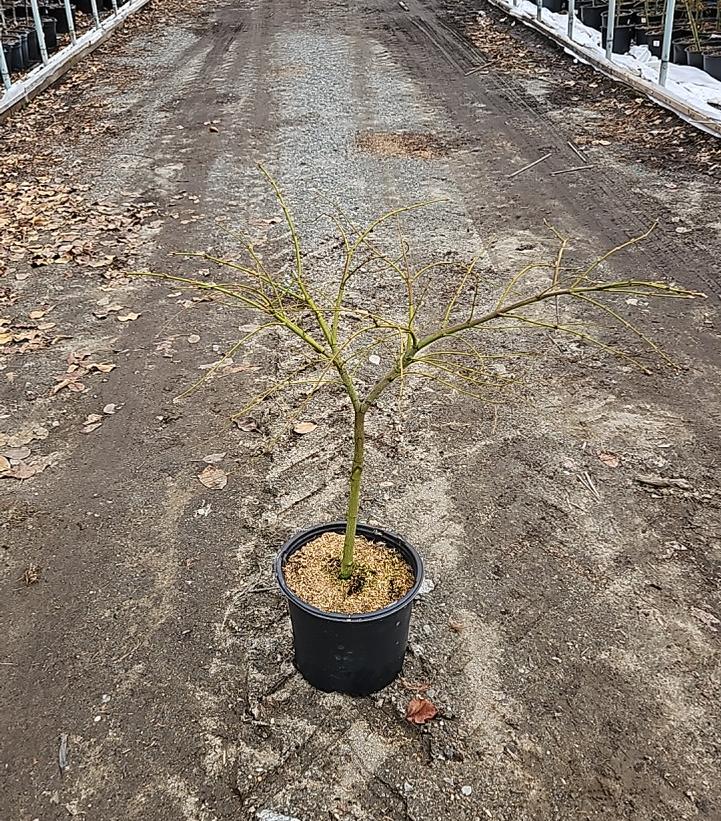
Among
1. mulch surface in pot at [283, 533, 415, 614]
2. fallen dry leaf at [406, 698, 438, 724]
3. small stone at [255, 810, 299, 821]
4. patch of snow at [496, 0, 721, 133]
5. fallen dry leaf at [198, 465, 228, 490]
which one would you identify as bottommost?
small stone at [255, 810, 299, 821]

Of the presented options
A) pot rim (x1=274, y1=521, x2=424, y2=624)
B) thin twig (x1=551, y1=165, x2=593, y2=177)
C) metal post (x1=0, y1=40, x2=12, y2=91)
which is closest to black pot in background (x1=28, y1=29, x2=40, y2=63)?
metal post (x1=0, y1=40, x2=12, y2=91)

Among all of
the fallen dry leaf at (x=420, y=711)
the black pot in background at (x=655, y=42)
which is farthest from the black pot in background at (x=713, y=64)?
the fallen dry leaf at (x=420, y=711)

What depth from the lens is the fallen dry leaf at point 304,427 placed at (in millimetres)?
3875

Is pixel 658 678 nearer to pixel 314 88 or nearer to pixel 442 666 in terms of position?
pixel 442 666

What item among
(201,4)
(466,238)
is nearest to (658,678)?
(466,238)

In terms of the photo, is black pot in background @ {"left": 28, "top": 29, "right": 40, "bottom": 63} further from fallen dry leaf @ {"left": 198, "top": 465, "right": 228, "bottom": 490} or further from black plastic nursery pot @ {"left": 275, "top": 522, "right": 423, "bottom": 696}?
black plastic nursery pot @ {"left": 275, "top": 522, "right": 423, "bottom": 696}

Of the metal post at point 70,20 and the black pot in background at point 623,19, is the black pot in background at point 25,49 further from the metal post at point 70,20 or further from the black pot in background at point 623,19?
the black pot in background at point 623,19

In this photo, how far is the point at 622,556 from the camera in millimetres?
3080

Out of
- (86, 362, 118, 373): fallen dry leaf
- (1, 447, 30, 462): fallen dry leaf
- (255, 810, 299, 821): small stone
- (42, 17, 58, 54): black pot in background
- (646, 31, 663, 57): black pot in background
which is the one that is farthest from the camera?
(42, 17, 58, 54): black pot in background

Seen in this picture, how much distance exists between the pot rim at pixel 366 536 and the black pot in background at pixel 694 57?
8.85 m

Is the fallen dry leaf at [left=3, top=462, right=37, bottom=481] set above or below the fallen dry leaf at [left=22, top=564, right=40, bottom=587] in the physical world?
above

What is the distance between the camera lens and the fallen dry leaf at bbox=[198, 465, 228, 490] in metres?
3.55

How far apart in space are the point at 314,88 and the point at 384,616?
9.21 metres

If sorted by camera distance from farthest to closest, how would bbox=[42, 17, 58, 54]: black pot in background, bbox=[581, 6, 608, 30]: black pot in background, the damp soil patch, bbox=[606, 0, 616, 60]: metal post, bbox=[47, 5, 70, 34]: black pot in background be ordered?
bbox=[47, 5, 70, 34]: black pot in background → bbox=[42, 17, 58, 54]: black pot in background → bbox=[581, 6, 608, 30]: black pot in background → bbox=[606, 0, 616, 60]: metal post → the damp soil patch
